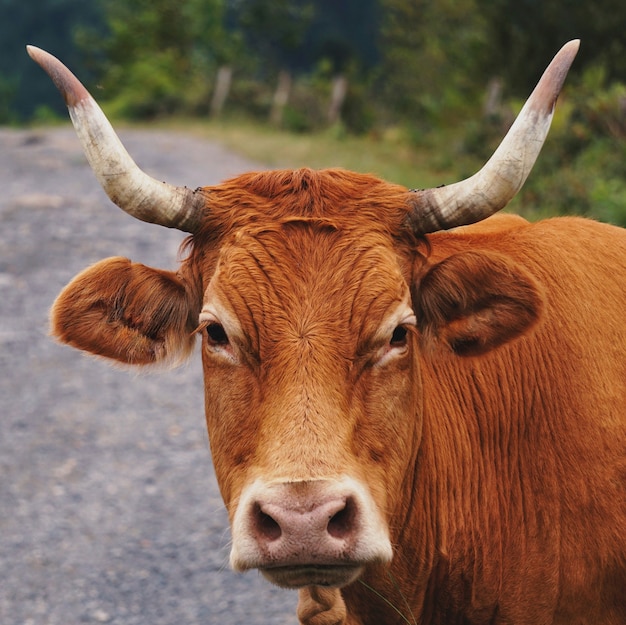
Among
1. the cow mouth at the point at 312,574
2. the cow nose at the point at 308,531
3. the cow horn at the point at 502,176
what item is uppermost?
the cow horn at the point at 502,176

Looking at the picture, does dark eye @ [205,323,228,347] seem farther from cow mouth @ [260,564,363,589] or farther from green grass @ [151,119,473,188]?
green grass @ [151,119,473,188]

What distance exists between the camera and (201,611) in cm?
528

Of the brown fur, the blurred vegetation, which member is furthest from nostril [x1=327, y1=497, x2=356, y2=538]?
the blurred vegetation

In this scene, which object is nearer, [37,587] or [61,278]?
[37,587]

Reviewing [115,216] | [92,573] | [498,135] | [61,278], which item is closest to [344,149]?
[498,135]

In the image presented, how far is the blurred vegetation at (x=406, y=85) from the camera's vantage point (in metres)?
13.3

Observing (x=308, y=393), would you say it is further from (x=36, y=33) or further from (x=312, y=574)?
(x=36, y=33)

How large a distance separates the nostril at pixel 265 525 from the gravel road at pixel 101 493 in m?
1.12

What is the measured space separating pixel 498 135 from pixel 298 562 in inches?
580

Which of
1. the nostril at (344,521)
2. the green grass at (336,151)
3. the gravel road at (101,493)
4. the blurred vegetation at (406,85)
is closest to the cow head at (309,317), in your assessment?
the nostril at (344,521)

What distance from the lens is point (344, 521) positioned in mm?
2781

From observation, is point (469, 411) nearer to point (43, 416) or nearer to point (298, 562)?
point (298, 562)

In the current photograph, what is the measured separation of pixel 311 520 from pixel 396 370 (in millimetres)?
770

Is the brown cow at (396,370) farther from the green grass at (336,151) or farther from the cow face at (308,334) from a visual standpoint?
the green grass at (336,151)
